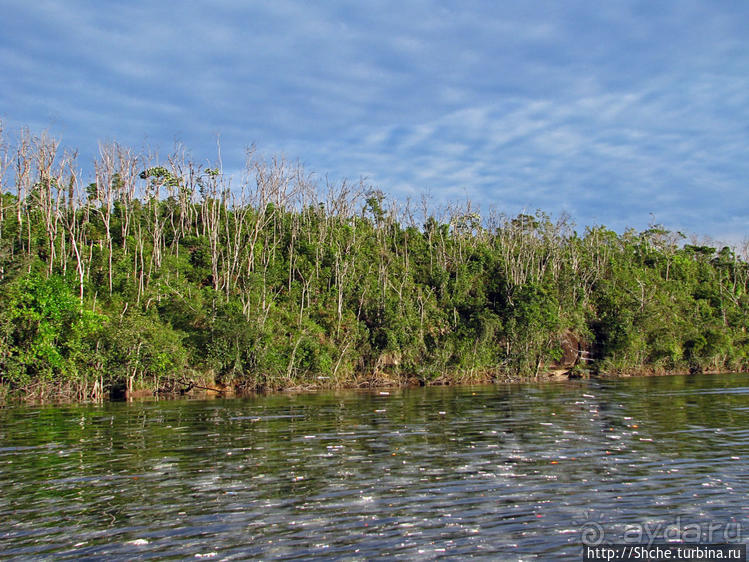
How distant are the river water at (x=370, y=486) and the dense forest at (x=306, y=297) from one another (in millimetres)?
14115

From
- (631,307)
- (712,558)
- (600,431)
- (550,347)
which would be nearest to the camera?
(712,558)

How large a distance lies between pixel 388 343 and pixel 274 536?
144ft

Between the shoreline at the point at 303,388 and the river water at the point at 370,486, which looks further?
the shoreline at the point at 303,388

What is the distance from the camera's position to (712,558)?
28.5 feet

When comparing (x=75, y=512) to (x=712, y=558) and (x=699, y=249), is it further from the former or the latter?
(x=699, y=249)

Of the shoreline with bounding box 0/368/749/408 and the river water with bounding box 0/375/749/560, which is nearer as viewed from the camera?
the river water with bounding box 0/375/749/560

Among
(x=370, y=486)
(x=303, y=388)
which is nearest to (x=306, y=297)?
(x=303, y=388)

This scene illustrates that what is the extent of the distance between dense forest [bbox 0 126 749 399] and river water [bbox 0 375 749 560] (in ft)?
46.3

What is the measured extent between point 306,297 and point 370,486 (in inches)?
1823

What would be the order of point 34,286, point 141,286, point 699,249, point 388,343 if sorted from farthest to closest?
point 699,249 < point 388,343 < point 141,286 < point 34,286

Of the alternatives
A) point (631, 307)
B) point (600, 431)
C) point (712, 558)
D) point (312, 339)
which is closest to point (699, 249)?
point (631, 307)

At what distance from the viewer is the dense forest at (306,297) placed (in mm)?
38219

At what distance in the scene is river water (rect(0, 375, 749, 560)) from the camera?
952 centimetres

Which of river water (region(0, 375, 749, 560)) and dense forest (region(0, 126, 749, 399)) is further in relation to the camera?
dense forest (region(0, 126, 749, 399))
